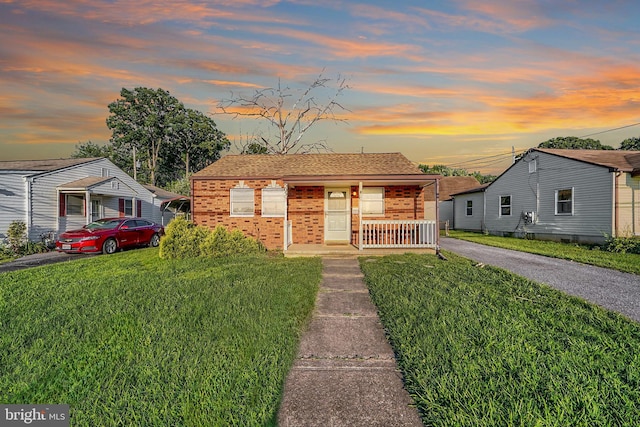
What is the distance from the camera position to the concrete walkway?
2613mm

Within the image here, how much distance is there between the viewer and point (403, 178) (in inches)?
437

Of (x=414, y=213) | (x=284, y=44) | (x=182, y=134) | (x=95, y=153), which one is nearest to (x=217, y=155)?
(x=182, y=134)

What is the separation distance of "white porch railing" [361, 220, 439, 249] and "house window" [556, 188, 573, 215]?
8.39 metres

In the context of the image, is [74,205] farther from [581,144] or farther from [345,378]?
[581,144]

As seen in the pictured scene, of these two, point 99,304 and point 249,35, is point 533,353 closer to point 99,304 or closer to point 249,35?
point 99,304

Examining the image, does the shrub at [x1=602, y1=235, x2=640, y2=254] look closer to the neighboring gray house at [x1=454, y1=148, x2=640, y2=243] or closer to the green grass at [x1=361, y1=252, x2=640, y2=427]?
the neighboring gray house at [x1=454, y1=148, x2=640, y2=243]

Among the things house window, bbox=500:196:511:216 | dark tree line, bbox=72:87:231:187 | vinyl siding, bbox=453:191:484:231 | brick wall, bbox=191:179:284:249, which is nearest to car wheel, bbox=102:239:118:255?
brick wall, bbox=191:179:284:249

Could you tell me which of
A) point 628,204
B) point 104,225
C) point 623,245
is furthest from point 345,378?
point 628,204

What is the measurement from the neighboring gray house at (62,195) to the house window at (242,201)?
338 inches

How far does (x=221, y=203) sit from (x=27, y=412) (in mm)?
10676

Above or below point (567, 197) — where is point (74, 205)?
below

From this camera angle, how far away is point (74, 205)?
1691cm

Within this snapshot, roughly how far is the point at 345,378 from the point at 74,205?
1887cm

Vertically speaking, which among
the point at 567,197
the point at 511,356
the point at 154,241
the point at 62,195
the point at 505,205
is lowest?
the point at 511,356
